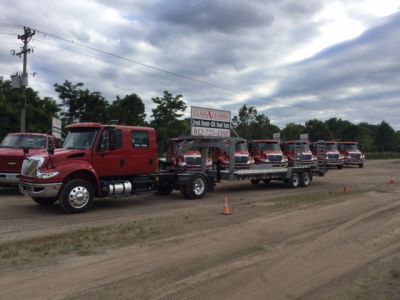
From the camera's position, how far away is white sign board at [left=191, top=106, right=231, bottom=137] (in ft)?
54.7

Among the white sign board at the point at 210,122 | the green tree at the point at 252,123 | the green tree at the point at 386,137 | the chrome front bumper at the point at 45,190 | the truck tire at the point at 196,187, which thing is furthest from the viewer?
the green tree at the point at 386,137

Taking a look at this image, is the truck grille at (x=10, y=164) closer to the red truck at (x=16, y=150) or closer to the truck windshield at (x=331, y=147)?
the red truck at (x=16, y=150)

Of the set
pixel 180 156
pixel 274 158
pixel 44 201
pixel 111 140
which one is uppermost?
pixel 111 140

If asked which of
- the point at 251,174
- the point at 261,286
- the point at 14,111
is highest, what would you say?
the point at 14,111

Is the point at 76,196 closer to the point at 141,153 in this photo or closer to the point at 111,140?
the point at 111,140

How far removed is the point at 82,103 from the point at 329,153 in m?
25.9

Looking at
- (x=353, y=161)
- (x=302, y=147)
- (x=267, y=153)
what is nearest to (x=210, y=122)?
(x=267, y=153)

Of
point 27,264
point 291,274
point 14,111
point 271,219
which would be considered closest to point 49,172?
point 27,264

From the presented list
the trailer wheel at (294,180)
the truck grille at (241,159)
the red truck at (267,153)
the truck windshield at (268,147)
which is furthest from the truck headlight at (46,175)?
the truck windshield at (268,147)

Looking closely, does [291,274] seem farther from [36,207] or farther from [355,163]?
[355,163]

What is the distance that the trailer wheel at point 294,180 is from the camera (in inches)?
771

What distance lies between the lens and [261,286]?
558 centimetres

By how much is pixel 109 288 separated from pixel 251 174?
494 inches

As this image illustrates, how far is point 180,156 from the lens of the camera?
20078 millimetres
